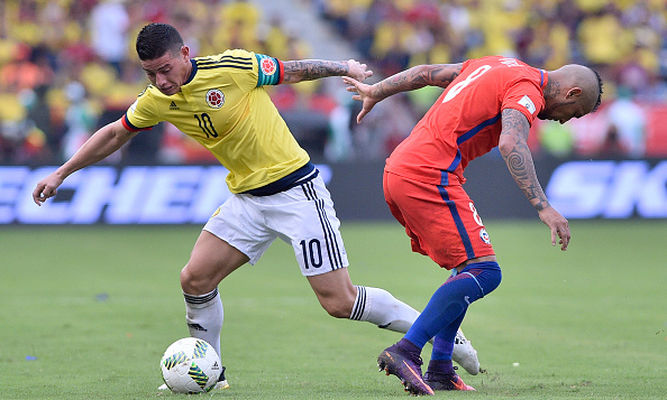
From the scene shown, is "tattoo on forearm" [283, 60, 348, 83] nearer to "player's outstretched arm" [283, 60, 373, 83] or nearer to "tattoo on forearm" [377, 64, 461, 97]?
"player's outstretched arm" [283, 60, 373, 83]

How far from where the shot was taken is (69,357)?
711 centimetres

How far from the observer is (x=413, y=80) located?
614cm

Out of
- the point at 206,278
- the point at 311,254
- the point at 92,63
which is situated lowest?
the point at 92,63

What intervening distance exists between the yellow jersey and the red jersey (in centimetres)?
76

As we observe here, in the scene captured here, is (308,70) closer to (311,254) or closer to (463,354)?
(311,254)

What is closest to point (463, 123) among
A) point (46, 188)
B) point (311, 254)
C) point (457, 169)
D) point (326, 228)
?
point (457, 169)

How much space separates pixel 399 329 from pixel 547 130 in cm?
1439

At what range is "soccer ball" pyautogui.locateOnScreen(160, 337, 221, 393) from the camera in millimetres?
5738

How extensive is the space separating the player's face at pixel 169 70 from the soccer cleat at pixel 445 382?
2.21 metres

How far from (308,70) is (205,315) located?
162 centimetres

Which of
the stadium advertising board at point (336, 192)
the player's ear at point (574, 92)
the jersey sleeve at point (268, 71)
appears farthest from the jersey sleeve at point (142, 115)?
the stadium advertising board at point (336, 192)

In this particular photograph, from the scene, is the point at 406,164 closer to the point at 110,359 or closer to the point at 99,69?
the point at 110,359

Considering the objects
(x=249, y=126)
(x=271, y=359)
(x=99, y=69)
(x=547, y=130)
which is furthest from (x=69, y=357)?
(x=547, y=130)

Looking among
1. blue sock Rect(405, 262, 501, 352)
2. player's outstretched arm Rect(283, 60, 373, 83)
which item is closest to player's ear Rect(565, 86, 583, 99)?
blue sock Rect(405, 262, 501, 352)
